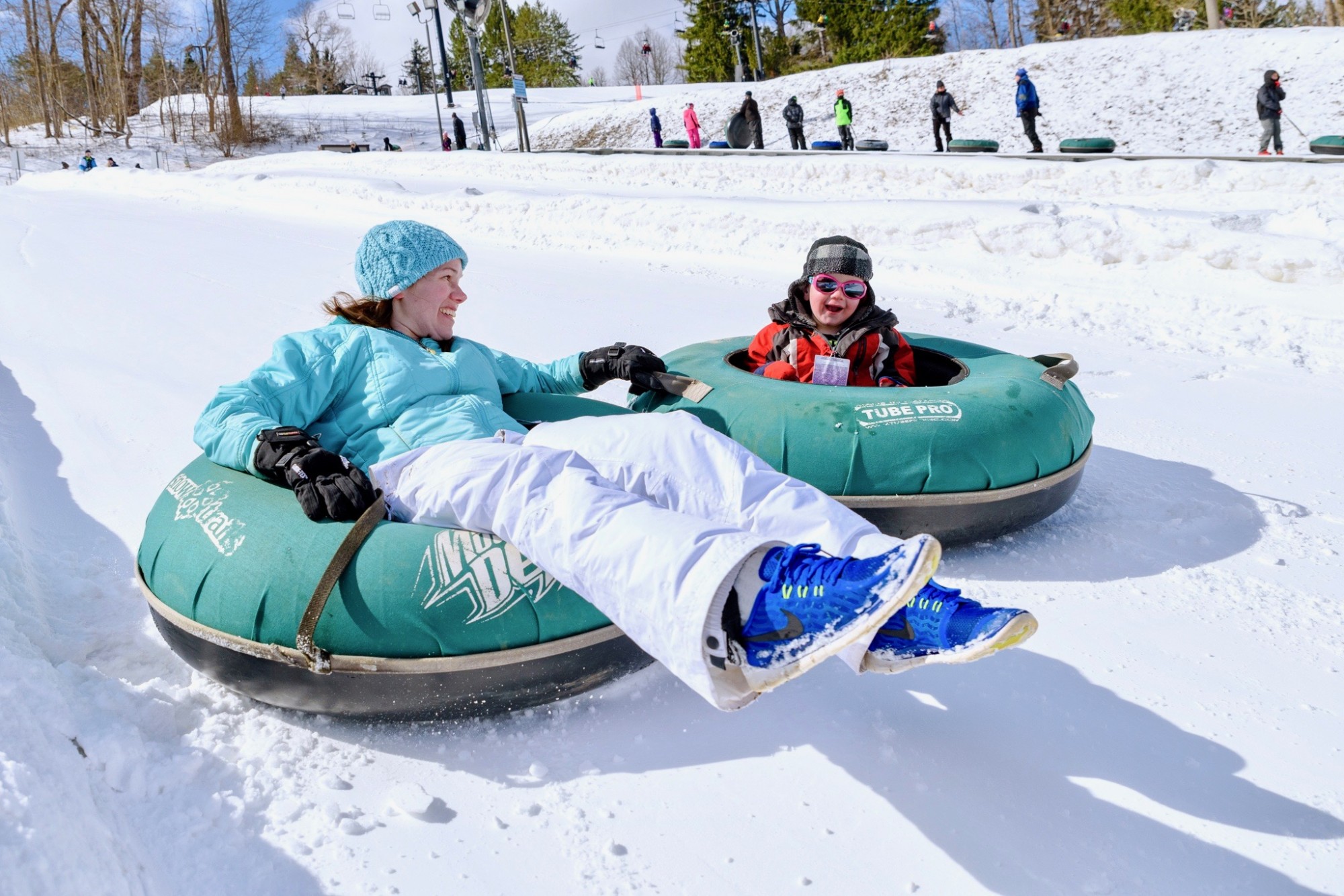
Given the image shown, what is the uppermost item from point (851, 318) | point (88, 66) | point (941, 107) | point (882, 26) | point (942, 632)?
point (88, 66)

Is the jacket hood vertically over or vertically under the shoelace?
over

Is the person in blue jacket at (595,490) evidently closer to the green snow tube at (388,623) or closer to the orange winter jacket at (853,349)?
the green snow tube at (388,623)

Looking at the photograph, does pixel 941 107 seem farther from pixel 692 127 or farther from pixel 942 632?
pixel 942 632

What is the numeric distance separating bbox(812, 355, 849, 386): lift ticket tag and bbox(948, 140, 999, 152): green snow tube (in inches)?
539

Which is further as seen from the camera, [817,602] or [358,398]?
[358,398]

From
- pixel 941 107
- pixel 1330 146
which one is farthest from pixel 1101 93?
pixel 1330 146

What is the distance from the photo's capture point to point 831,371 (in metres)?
3.36

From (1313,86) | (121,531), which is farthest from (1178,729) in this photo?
(1313,86)

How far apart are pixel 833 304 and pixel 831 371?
237mm

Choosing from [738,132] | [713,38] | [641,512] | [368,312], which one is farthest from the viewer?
[713,38]

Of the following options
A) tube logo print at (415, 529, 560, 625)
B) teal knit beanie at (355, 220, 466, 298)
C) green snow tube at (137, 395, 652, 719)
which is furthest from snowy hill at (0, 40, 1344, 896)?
teal knit beanie at (355, 220, 466, 298)

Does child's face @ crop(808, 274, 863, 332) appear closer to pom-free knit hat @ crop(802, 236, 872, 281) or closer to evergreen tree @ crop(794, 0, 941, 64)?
pom-free knit hat @ crop(802, 236, 872, 281)

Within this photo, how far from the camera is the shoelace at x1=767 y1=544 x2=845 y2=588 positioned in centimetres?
162

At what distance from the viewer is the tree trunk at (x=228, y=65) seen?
29.0 metres
